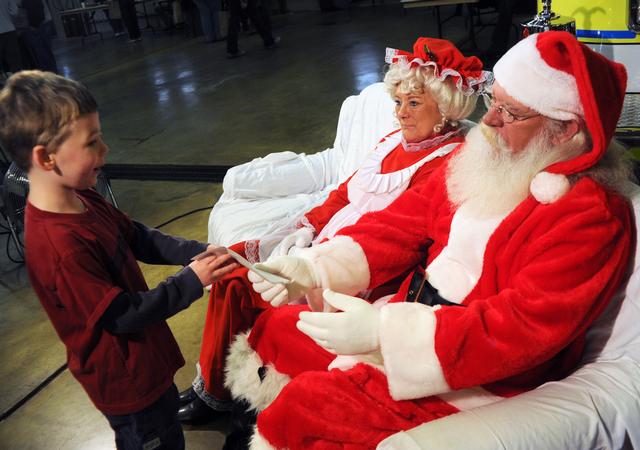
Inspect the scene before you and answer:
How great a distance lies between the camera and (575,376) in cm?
145

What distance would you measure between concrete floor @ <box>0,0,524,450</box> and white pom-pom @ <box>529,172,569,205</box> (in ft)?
4.93

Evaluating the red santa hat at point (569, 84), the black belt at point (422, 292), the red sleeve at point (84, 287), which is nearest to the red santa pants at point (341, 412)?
the black belt at point (422, 292)

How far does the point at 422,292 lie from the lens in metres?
1.71

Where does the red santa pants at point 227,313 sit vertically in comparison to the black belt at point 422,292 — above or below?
below

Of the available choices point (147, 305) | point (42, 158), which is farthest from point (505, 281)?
point (42, 158)

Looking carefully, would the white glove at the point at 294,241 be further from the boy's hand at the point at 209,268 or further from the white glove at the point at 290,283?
the boy's hand at the point at 209,268

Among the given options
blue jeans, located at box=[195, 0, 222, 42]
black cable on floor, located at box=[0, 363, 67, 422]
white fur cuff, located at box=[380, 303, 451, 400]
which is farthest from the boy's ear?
blue jeans, located at box=[195, 0, 222, 42]

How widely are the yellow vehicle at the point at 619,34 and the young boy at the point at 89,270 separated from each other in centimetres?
224

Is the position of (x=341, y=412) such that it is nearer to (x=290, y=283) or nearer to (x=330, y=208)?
(x=290, y=283)

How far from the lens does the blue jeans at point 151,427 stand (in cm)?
165

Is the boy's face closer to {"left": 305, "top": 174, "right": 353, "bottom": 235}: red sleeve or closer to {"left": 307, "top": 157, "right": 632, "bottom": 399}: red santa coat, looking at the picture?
{"left": 307, "top": 157, "right": 632, "bottom": 399}: red santa coat

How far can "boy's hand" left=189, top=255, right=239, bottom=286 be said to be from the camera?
157cm

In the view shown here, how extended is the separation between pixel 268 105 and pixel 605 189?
5.52m

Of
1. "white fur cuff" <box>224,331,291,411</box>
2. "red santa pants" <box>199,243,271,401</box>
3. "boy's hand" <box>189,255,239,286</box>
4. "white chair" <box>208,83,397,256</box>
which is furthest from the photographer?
"white chair" <box>208,83,397,256</box>
